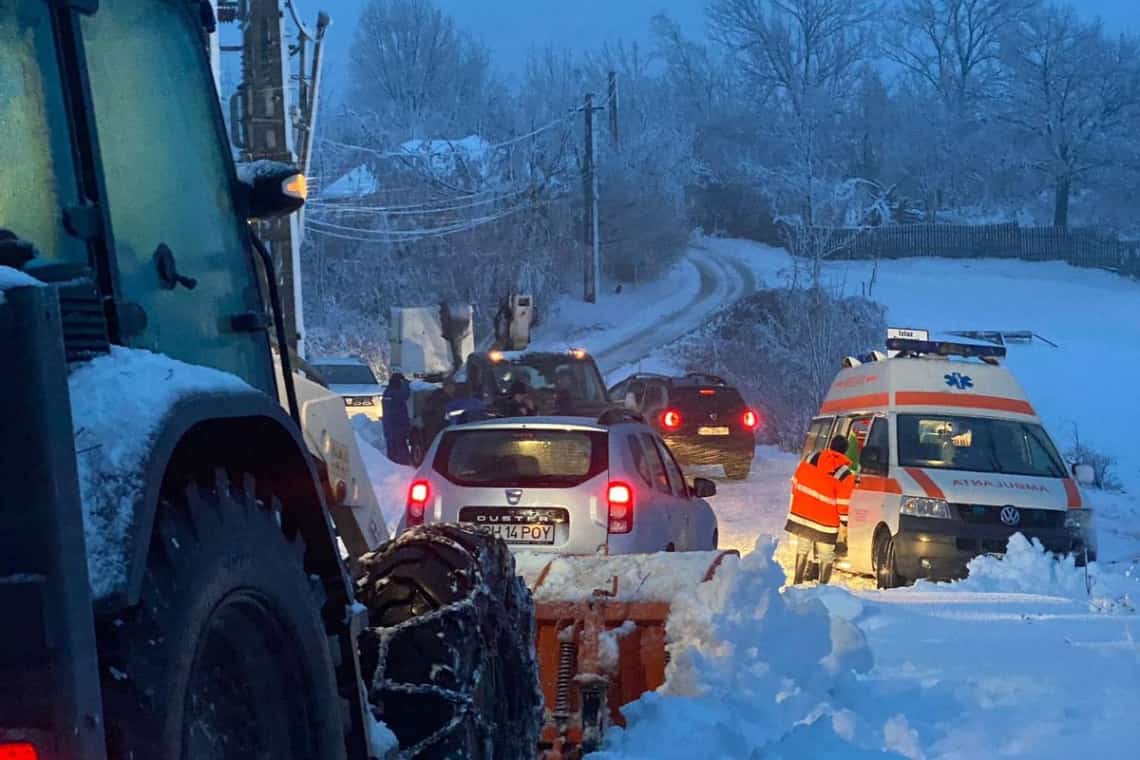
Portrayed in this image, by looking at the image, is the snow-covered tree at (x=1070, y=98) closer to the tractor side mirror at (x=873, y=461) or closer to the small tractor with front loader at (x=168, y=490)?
the tractor side mirror at (x=873, y=461)

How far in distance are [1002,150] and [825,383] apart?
39.1 m

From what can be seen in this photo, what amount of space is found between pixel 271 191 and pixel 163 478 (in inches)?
54.2

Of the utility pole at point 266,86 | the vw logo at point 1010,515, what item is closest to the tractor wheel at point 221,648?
the vw logo at point 1010,515

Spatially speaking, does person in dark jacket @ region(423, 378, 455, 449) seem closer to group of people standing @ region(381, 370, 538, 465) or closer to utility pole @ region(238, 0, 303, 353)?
group of people standing @ region(381, 370, 538, 465)

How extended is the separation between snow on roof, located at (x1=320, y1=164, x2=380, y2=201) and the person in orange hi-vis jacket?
48.2 m

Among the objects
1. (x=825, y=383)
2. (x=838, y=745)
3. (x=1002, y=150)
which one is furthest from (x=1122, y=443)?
(x=1002, y=150)

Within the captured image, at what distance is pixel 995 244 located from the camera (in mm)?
60812

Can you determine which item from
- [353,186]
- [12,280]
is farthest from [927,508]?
[353,186]

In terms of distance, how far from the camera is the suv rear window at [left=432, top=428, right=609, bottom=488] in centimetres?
916

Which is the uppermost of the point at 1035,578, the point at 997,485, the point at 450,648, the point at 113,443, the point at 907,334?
the point at 113,443

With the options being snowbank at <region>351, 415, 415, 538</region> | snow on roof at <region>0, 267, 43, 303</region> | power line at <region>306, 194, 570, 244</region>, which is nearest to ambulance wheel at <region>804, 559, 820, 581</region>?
snowbank at <region>351, 415, 415, 538</region>

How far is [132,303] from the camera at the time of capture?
270cm

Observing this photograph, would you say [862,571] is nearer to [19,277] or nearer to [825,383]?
[19,277]

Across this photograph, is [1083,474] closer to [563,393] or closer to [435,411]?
[563,393]
